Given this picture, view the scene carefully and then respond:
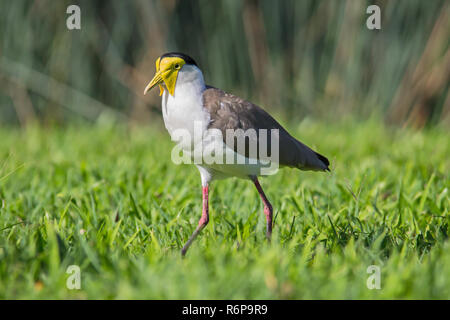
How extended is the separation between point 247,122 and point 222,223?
610 mm

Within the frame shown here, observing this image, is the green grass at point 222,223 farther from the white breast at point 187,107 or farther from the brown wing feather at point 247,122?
the white breast at point 187,107

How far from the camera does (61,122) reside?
754 centimetres

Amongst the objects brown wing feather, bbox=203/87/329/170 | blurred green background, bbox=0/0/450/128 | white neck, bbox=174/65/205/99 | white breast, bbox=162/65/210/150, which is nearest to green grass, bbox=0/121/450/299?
brown wing feather, bbox=203/87/329/170

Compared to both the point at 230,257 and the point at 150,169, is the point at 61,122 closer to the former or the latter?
the point at 150,169

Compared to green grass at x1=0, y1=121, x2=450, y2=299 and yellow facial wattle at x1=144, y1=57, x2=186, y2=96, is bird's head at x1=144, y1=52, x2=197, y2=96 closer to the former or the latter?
yellow facial wattle at x1=144, y1=57, x2=186, y2=96

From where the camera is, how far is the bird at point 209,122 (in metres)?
3.00

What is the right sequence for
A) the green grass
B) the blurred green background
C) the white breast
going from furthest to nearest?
the blurred green background, the white breast, the green grass

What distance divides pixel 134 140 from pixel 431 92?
3264 millimetres

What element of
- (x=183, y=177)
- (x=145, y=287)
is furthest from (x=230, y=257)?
(x=183, y=177)

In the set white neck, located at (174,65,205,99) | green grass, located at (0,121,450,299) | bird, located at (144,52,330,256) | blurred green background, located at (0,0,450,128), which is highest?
blurred green background, located at (0,0,450,128)

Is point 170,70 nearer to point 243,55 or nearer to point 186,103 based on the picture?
point 186,103

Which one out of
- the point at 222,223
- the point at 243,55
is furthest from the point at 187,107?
the point at 243,55

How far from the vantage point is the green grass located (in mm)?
2262

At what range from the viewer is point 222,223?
3.39 meters
